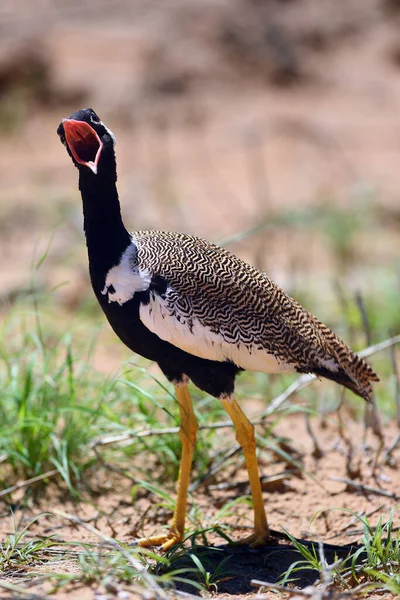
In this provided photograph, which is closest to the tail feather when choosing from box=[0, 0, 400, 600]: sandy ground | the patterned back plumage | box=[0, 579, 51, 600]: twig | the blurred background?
the patterned back plumage

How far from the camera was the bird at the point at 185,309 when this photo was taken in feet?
11.1

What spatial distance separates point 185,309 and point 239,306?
0.28 m

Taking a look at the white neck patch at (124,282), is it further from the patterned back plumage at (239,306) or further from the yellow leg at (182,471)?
the yellow leg at (182,471)

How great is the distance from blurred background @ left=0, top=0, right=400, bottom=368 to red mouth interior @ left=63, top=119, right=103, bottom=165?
2901mm

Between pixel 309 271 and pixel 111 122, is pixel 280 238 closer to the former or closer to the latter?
pixel 309 271

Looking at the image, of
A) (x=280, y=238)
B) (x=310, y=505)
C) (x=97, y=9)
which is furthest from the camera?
(x=97, y=9)

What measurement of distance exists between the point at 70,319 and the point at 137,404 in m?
2.21

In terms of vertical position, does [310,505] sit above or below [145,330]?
below

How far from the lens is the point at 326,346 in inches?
148

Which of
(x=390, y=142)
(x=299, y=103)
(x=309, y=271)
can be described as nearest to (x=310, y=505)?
(x=309, y=271)

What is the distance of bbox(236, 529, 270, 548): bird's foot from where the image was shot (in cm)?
367

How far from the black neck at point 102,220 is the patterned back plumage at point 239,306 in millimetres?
123

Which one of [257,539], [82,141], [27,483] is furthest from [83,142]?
[257,539]

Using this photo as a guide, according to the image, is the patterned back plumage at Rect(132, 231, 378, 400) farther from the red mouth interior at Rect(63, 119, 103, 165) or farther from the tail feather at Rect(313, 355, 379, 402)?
the red mouth interior at Rect(63, 119, 103, 165)
